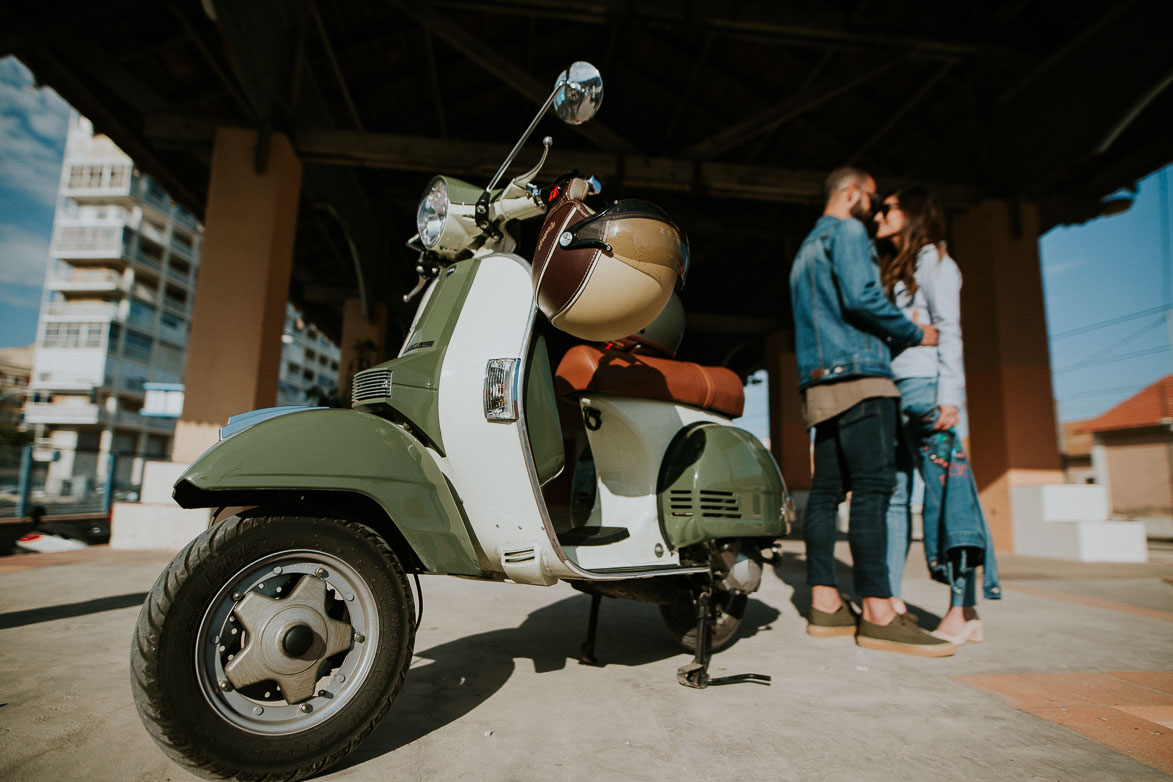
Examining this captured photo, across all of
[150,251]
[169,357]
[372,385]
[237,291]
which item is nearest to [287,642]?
[372,385]

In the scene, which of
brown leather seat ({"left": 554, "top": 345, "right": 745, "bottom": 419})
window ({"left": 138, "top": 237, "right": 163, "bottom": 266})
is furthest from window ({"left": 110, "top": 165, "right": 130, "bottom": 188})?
brown leather seat ({"left": 554, "top": 345, "right": 745, "bottom": 419})

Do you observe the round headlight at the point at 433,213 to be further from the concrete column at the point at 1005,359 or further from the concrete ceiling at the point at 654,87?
the concrete column at the point at 1005,359

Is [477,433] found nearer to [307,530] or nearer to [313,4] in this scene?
[307,530]

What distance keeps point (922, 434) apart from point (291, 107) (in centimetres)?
646

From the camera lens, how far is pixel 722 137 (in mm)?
7125

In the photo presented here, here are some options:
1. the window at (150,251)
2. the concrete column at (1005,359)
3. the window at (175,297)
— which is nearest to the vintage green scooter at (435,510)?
the concrete column at (1005,359)

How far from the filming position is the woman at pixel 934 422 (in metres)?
2.71

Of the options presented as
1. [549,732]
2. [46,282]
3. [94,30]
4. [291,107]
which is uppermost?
[46,282]

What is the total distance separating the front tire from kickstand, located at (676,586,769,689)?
95 centimetres

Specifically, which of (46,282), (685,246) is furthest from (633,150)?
(46,282)

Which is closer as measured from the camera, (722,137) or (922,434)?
(922,434)

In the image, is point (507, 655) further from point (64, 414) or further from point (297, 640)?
point (64, 414)

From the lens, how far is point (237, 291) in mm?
6156

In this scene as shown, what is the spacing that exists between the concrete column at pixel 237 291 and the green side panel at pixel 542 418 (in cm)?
493
